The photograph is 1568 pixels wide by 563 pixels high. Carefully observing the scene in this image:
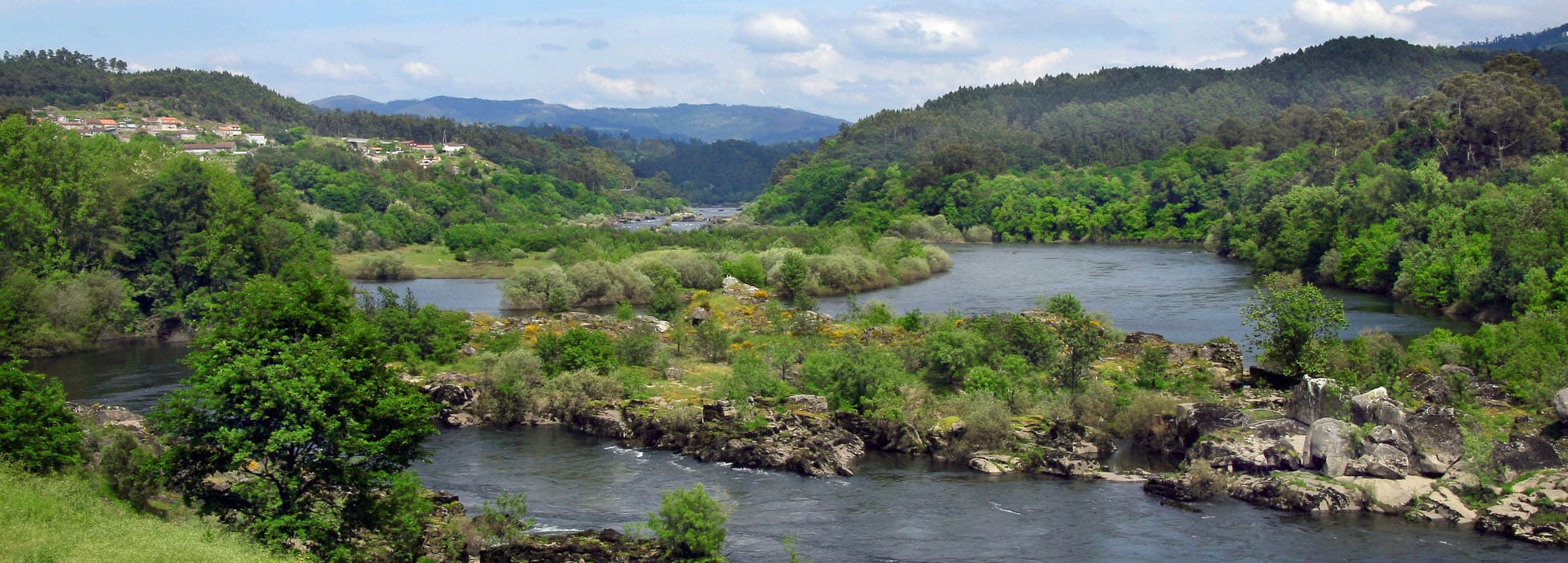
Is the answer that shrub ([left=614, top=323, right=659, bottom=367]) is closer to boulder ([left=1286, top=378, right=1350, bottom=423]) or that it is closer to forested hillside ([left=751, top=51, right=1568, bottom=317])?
boulder ([left=1286, top=378, right=1350, bottom=423])

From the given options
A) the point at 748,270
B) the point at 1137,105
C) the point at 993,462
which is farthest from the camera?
the point at 1137,105

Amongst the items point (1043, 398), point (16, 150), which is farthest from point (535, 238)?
point (1043, 398)

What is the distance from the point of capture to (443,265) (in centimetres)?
8438

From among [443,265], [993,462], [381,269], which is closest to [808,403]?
[993,462]

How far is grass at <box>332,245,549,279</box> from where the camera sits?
80.4 m

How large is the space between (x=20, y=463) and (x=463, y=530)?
315 inches

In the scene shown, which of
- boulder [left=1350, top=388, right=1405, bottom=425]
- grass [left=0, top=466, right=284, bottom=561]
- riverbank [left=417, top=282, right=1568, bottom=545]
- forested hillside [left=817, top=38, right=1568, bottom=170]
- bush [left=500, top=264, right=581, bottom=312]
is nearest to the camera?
grass [left=0, top=466, right=284, bottom=561]

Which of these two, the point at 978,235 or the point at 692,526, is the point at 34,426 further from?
the point at 978,235

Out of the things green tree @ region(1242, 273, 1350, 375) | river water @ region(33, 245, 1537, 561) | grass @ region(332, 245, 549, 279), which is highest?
green tree @ region(1242, 273, 1350, 375)

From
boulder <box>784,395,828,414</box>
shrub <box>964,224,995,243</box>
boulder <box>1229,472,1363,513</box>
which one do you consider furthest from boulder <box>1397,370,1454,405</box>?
shrub <box>964,224,995,243</box>

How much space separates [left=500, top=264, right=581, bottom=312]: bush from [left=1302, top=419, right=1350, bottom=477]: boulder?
40.2 m

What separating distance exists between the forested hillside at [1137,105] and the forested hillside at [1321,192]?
1203 mm

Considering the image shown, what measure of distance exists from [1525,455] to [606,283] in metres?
46.5

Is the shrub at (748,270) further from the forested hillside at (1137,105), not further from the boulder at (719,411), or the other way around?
the forested hillside at (1137,105)
